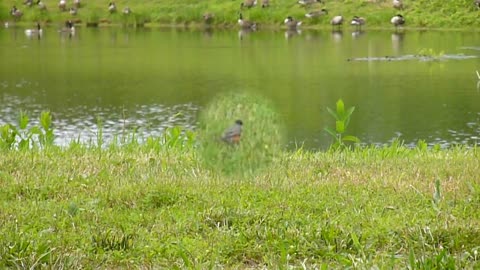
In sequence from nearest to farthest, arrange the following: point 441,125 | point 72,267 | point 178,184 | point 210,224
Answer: point 72,267 < point 210,224 < point 178,184 < point 441,125

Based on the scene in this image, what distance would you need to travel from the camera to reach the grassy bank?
139 feet

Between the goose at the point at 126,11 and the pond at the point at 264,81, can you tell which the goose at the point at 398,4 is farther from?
the goose at the point at 126,11

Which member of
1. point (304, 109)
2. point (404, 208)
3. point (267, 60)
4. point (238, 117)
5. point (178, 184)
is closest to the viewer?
point (404, 208)

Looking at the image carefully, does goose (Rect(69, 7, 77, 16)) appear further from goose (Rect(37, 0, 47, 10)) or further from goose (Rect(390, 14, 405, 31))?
goose (Rect(390, 14, 405, 31))

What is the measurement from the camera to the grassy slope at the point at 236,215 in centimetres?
395

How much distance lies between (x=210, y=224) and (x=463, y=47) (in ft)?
97.0

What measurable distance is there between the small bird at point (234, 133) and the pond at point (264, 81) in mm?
4881

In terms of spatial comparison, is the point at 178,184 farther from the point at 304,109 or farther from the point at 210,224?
the point at 304,109

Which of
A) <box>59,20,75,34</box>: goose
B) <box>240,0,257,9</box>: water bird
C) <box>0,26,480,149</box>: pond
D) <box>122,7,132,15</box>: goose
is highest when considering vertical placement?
<box>240,0,257,9</box>: water bird

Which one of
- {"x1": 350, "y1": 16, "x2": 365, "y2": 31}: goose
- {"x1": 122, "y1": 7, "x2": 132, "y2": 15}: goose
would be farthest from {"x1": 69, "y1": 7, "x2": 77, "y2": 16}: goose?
{"x1": 350, "y1": 16, "x2": 365, "y2": 31}: goose

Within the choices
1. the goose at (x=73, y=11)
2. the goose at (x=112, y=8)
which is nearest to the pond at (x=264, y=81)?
the goose at (x=112, y=8)

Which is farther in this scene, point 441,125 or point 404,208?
point 441,125

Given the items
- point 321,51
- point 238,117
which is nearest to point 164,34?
point 321,51

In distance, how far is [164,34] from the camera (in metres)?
42.7
